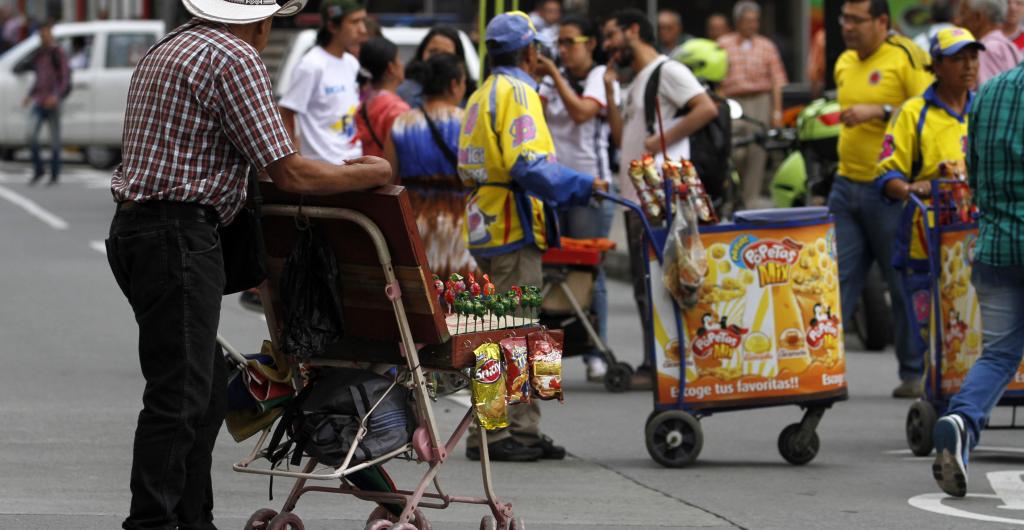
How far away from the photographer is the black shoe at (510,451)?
821 centimetres

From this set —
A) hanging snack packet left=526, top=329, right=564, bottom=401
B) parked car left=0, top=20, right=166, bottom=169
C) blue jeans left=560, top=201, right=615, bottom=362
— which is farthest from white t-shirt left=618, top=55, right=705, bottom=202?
parked car left=0, top=20, right=166, bottom=169

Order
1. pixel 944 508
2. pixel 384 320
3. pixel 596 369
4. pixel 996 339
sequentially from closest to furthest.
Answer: pixel 384 320 → pixel 944 508 → pixel 996 339 → pixel 596 369

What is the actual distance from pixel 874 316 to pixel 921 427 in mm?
3950

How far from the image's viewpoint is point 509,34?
27.3 ft

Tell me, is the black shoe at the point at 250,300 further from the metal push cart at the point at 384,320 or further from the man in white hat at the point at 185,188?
the man in white hat at the point at 185,188

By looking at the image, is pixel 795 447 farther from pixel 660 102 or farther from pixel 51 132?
pixel 51 132

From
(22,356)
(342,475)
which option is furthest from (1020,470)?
(22,356)

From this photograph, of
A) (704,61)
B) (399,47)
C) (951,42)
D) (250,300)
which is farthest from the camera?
(399,47)

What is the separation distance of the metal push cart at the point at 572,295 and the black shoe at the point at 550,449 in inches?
76.8

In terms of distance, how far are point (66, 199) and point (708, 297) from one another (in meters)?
16.6

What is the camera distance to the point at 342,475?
560cm

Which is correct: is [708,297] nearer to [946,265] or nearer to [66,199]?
[946,265]

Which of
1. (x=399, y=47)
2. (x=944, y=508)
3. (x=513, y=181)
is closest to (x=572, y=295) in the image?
(x=513, y=181)

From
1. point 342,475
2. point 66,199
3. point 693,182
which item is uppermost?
point 693,182
